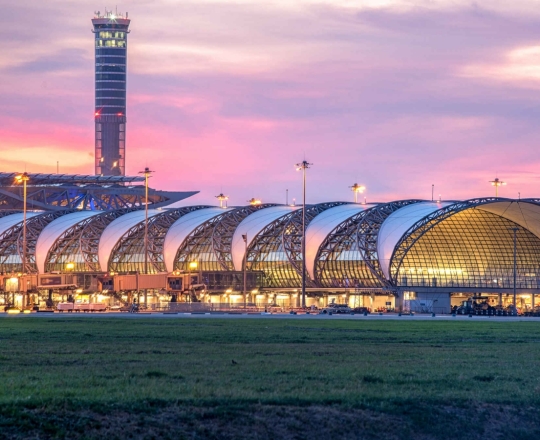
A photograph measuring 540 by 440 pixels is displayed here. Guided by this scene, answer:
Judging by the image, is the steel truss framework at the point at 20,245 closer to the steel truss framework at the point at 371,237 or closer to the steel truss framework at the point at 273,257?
the steel truss framework at the point at 273,257

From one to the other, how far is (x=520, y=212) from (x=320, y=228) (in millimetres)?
27456

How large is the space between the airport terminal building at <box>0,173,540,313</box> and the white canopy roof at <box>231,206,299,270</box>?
19 cm

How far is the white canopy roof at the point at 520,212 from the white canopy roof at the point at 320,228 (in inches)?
688

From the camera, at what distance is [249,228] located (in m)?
160

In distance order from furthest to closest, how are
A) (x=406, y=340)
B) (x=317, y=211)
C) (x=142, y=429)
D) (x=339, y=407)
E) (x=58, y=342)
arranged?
(x=317, y=211) → (x=406, y=340) → (x=58, y=342) → (x=339, y=407) → (x=142, y=429)

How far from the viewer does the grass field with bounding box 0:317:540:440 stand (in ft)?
80.4

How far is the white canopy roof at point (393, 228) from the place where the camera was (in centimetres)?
14611

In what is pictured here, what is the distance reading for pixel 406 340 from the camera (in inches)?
2180

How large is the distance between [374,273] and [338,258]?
536 centimetres

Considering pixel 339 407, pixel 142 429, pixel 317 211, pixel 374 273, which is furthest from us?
pixel 317 211

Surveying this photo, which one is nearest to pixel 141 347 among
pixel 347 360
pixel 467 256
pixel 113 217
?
pixel 347 360

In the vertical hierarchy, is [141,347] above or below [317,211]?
below

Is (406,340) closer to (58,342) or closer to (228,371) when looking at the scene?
(58,342)

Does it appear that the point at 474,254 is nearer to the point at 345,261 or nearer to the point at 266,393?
the point at 345,261
